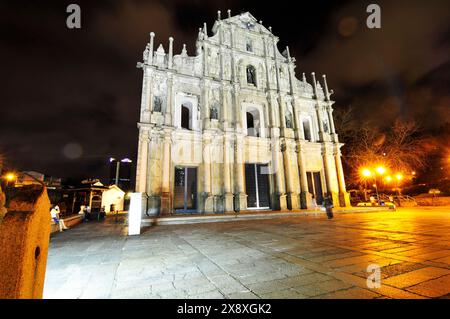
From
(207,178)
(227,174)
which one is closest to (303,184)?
(227,174)

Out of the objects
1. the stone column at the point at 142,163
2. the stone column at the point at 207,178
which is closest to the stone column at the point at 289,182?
the stone column at the point at 207,178

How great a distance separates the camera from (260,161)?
54.8ft

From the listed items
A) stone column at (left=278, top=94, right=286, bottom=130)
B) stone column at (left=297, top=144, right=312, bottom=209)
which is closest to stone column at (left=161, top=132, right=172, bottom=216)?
stone column at (left=278, top=94, right=286, bottom=130)

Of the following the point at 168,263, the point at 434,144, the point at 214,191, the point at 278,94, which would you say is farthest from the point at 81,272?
the point at 434,144

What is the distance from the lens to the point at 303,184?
16953mm

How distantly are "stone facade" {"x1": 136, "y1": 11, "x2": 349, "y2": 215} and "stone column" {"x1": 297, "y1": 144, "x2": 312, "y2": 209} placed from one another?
8 centimetres

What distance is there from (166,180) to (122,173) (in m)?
46.8

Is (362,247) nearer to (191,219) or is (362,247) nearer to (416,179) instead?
(191,219)

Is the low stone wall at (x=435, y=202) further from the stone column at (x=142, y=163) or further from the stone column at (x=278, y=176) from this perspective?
the stone column at (x=142, y=163)

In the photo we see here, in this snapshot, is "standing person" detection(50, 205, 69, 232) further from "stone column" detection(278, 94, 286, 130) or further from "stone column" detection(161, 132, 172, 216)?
"stone column" detection(278, 94, 286, 130)

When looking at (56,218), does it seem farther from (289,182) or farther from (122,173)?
(122,173)

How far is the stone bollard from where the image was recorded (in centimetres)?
133

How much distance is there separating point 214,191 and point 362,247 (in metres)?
11.1

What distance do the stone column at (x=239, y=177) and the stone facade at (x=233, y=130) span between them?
74 mm
